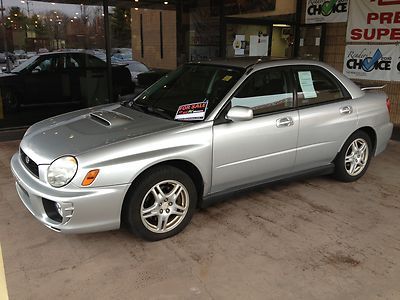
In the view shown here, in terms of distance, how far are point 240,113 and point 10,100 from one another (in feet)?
16.4

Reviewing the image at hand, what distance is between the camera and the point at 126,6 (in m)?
7.54

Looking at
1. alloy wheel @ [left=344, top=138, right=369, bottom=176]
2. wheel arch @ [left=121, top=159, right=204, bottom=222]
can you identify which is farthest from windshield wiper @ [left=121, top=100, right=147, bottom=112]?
alloy wheel @ [left=344, top=138, right=369, bottom=176]

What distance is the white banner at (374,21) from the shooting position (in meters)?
7.35

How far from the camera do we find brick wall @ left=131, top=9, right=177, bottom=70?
7852 mm

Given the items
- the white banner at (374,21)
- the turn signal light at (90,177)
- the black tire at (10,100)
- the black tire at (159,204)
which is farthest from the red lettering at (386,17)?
the black tire at (10,100)

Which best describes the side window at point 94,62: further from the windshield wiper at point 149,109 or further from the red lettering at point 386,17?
the red lettering at point 386,17

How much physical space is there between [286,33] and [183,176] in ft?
23.5

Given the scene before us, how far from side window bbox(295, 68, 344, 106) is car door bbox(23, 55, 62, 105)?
15.2 feet

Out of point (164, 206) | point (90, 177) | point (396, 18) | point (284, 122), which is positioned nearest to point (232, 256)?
point (164, 206)

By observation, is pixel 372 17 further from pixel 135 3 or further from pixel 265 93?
pixel 265 93

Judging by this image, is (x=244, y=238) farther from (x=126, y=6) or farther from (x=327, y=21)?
(x=327, y=21)

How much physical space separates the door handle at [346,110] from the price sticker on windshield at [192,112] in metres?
1.71

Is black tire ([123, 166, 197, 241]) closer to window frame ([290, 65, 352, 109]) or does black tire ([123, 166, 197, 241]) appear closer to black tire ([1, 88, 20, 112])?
window frame ([290, 65, 352, 109])

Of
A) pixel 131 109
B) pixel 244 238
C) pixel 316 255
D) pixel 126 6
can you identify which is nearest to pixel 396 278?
pixel 316 255
